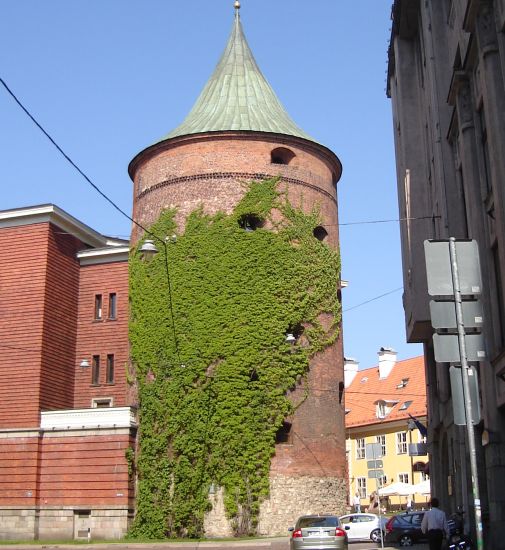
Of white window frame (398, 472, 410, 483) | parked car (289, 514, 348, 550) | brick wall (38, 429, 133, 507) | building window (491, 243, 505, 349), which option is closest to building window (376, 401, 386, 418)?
white window frame (398, 472, 410, 483)

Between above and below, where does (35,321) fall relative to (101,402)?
above

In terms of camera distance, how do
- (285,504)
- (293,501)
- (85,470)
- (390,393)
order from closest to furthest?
(285,504), (293,501), (85,470), (390,393)

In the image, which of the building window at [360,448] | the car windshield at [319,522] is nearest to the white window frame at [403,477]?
the building window at [360,448]

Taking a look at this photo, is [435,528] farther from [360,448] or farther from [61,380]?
[360,448]

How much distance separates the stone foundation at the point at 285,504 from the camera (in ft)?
94.0

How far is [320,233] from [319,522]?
15.5m

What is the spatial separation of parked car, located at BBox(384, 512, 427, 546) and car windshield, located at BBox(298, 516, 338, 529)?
31.0 ft

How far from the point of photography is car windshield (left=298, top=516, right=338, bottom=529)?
66.4ft

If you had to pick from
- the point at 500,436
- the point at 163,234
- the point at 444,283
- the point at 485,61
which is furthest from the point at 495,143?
the point at 163,234

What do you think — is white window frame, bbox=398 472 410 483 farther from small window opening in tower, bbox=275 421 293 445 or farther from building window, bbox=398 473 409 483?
small window opening in tower, bbox=275 421 293 445

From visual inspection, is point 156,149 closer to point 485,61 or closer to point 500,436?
point 485,61

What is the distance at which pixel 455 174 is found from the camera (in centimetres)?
2139

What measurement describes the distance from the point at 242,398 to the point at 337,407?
14.3 ft

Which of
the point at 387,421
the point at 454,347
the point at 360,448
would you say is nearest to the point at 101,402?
the point at 387,421
